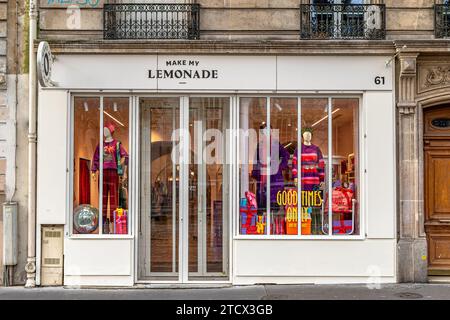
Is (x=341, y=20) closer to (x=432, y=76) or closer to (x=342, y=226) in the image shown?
(x=432, y=76)

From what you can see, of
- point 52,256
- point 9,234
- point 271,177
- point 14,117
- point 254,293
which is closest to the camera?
point 254,293

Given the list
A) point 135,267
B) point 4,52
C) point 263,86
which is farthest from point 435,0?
point 4,52

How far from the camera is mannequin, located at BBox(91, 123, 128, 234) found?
9758mm

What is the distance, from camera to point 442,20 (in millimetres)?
9703

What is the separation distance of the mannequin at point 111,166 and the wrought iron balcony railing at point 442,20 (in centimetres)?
594

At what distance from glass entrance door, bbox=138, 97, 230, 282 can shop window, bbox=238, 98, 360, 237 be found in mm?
447

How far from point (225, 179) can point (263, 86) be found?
1779 mm

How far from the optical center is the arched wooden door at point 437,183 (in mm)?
9727

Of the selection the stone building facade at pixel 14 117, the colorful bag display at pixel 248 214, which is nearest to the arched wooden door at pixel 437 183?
the colorful bag display at pixel 248 214

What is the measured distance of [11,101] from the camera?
963cm

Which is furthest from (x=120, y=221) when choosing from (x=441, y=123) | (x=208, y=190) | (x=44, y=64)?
(x=441, y=123)

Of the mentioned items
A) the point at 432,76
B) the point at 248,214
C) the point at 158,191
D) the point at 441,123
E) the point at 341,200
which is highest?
the point at 432,76

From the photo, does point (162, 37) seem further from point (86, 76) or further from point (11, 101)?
point (11, 101)

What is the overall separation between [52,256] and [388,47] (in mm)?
6870
